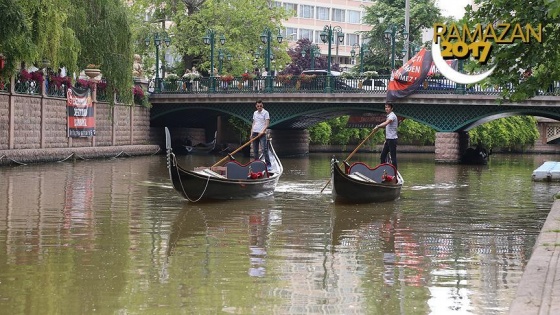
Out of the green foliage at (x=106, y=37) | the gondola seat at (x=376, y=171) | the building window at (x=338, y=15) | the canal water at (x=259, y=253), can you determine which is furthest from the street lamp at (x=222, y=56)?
the building window at (x=338, y=15)

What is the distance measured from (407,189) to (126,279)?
1750 centimetres

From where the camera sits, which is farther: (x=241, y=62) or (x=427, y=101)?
(x=241, y=62)

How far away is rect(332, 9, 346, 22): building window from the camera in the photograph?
4237 inches

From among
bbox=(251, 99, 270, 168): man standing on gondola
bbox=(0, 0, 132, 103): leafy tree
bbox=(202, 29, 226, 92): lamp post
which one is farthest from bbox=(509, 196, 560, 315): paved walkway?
bbox=(202, 29, 226, 92): lamp post

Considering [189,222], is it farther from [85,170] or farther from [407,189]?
[85,170]

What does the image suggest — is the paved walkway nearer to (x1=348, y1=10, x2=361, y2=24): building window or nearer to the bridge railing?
the bridge railing

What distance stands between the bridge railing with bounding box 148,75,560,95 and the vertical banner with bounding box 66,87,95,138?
9.31 m

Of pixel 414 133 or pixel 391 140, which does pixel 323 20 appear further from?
pixel 391 140

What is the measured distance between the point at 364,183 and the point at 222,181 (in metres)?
2.73

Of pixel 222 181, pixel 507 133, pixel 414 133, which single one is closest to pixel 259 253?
pixel 222 181

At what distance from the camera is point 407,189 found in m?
27.9

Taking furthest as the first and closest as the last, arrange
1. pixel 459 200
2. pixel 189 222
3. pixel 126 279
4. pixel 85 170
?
1. pixel 85 170
2. pixel 459 200
3. pixel 189 222
4. pixel 126 279

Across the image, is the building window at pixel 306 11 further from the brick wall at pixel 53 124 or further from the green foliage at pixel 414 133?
the brick wall at pixel 53 124

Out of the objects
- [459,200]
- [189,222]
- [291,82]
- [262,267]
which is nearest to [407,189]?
[459,200]
